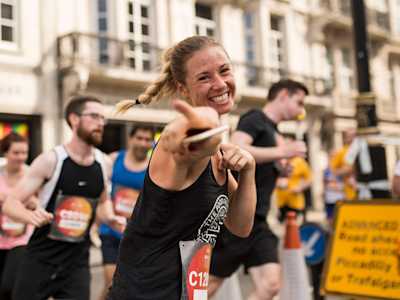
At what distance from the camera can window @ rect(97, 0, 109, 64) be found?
16.5 metres

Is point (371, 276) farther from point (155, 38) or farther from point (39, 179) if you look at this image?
point (155, 38)

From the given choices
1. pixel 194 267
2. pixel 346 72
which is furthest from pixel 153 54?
pixel 194 267

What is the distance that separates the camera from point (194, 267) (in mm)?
1899

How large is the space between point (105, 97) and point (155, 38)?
9.42 feet

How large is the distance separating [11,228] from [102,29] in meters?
12.6

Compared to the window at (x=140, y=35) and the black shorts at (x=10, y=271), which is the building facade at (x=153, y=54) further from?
the black shorts at (x=10, y=271)

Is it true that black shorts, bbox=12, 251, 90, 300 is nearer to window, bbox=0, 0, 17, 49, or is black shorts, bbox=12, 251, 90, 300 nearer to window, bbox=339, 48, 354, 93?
window, bbox=0, 0, 17, 49

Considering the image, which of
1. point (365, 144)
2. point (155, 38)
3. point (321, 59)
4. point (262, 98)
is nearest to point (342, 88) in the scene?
point (321, 59)

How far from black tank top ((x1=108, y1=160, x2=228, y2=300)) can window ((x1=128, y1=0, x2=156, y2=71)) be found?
1528 cm

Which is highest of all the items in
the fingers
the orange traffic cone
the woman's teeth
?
the woman's teeth

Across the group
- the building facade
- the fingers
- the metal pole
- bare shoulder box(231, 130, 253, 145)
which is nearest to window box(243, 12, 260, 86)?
the building facade

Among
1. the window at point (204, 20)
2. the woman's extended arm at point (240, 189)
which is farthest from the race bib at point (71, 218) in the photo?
the window at point (204, 20)

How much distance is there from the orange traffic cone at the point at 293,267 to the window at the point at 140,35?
12.9m

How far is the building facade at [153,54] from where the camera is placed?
585 inches
